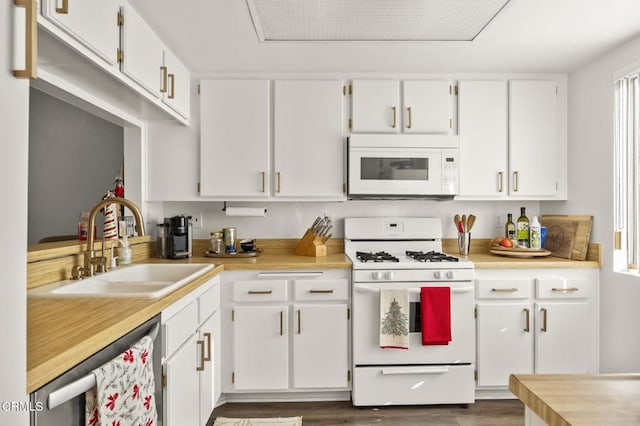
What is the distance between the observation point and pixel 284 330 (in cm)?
271

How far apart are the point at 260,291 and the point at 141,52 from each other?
151 cm

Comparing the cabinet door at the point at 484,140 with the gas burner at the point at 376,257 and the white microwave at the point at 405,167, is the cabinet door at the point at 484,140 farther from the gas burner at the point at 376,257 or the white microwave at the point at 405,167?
the gas burner at the point at 376,257

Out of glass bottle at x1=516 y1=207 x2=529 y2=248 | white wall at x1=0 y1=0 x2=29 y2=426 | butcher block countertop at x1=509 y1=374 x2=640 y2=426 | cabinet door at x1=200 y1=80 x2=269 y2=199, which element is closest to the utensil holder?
glass bottle at x1=516 y1=207 x2=529 y2=248

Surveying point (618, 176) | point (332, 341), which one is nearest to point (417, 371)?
point (332, 341)

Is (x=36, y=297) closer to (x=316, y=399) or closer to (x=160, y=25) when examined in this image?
(x=160, y=25)

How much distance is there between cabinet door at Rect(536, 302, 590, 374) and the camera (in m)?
2.79

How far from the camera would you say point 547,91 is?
313cm

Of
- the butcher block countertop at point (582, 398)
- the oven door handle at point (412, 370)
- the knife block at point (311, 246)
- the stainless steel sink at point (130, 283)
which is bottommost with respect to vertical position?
the oven door handle at point (412, 370)

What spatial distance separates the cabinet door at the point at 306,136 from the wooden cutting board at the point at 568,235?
5.39ft

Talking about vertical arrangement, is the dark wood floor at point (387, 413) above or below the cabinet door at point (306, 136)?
below

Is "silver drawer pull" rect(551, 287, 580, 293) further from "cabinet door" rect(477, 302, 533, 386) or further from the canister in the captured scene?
the canister

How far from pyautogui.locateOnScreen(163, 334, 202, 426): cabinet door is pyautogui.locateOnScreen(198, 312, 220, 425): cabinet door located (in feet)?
0.28

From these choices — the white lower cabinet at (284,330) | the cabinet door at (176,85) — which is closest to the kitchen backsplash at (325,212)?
the white lower cabinet at (284,330)

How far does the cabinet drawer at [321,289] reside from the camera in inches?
107
